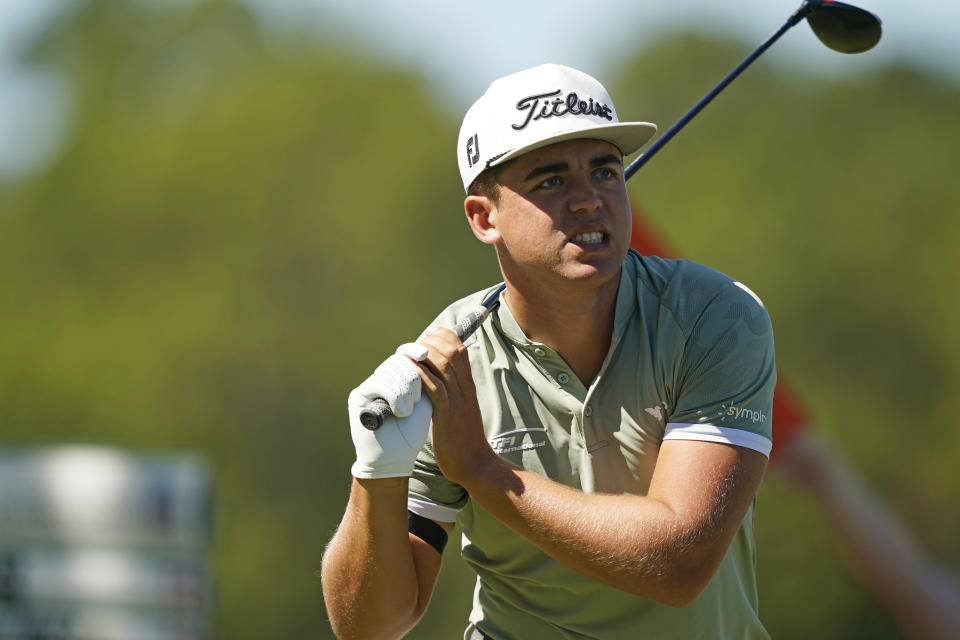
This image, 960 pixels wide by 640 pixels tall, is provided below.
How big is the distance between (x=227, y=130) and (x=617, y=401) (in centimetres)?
3793

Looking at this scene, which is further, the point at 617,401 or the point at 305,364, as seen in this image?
the point at 305,364

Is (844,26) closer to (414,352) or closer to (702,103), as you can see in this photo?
(702,103)

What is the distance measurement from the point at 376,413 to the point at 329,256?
1395 inches

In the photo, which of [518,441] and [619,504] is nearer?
[619,504]

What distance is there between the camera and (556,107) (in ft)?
11.1

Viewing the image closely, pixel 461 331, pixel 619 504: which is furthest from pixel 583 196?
pixel 619 504

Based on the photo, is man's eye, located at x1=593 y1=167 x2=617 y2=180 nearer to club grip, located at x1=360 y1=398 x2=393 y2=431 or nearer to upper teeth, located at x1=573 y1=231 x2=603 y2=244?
upper teeth, located at x1=573 y1=231 x2=603 y2=244

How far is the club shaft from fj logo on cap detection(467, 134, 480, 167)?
49cm

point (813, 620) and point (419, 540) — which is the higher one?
point (419, 540)

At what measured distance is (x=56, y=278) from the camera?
129ft

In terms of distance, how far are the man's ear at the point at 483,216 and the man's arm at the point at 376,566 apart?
73 cm

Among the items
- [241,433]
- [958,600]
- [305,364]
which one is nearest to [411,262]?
[305,364]

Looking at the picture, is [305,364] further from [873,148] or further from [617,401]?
[617,401]

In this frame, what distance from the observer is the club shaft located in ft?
13.5
